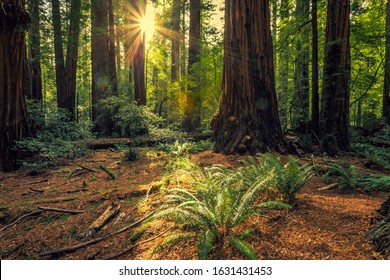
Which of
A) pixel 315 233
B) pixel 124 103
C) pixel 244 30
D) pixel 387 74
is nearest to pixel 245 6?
pixel 244 30

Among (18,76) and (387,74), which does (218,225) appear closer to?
(18,76)

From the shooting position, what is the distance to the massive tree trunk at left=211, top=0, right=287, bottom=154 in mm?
5645

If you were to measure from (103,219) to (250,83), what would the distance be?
Result: 4.54 metres

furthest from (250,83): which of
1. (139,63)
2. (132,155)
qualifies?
(139,63)

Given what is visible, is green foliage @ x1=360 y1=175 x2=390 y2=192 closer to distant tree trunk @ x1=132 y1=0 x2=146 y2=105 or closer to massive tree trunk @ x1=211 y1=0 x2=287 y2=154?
massive tree trunk @ x1=211 y1=0 x2=287 y2=154

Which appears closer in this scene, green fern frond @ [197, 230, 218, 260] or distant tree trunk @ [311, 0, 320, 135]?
green fern frond @ [197, 230, 218, 260]

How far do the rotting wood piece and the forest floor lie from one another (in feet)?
0.15

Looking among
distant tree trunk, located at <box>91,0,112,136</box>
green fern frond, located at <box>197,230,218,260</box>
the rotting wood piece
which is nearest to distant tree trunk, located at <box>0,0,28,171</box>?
the rotting wood piece

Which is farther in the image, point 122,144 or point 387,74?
point 387,74

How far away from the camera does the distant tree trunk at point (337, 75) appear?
6.68 m

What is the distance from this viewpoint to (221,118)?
20.1 ft

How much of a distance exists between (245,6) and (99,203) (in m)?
5.59

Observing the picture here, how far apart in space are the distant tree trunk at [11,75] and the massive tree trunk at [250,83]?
5.51 metres

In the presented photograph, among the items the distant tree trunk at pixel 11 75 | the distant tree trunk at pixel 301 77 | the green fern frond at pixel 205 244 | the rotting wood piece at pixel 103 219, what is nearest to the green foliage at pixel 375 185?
the green fern frond at pixel 205 244
